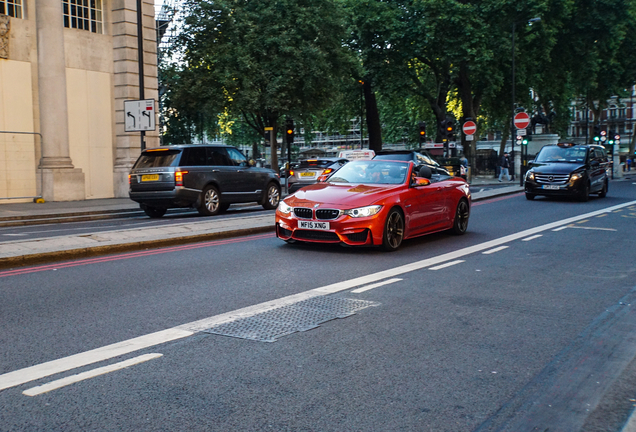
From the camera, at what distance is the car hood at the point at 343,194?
10020 millimetres

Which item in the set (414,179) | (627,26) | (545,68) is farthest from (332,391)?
(627,26)

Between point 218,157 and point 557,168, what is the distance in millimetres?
10520

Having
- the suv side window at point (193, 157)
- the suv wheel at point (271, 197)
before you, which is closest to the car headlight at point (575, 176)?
the suv wheel at point (271, 197)

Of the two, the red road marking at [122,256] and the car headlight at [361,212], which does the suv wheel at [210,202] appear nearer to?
the red road marking at [122,256]

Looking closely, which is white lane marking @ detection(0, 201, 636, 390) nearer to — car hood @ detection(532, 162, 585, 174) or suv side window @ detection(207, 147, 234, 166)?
suv side window @ detection(207, 147, 234, 166)

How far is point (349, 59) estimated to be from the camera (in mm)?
33219

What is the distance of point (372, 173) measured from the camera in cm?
1140

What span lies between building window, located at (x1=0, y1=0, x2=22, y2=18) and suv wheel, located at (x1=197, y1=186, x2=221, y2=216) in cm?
1030

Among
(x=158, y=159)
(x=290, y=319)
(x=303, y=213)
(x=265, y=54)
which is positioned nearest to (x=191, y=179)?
(x=158, y=159)

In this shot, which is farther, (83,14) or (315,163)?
(315,163)

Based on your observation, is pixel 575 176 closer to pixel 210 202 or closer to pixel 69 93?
pixel 210 202

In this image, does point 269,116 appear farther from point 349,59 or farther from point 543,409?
point 543,409

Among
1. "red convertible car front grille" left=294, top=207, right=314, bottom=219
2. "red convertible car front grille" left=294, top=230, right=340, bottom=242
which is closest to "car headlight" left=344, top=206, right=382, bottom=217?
"red convertible car front grille" left=294, top=230, right=340, bottom=242

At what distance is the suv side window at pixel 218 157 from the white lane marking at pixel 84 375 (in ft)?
46.3
